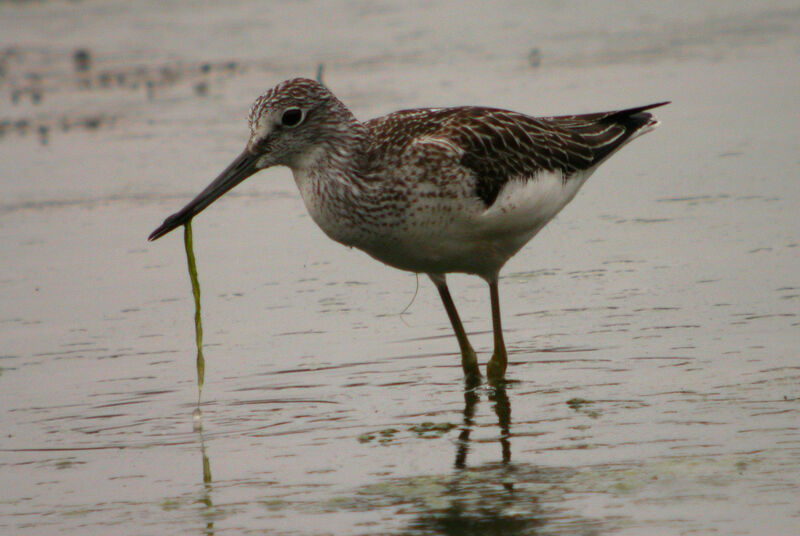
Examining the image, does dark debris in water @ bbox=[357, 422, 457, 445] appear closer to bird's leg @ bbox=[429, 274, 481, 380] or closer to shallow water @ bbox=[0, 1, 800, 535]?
shallow water @ bbox=[0, 1, 800, 535]

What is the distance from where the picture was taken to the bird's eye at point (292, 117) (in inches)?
290

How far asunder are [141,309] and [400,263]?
237 centimetres

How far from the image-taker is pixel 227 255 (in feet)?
33.6

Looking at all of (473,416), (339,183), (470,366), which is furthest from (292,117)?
(473,416)

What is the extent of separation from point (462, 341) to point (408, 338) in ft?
1.85

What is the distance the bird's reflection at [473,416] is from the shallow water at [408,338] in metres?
0.02

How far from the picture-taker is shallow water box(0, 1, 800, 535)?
555 centimetres

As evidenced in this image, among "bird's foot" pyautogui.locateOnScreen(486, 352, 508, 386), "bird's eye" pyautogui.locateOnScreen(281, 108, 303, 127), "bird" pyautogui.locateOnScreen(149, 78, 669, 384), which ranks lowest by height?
"bird's foot" pyautogui.locateOnScreen(486, 352, 508, 386)

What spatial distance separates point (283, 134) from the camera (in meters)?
7.35

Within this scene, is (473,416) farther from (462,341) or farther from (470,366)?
(462,341)

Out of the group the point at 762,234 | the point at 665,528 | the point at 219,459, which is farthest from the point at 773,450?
the point at 762,234

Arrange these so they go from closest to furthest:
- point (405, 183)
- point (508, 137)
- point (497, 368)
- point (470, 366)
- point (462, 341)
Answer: point (405, 183) → point (497, 368) → point (470, 366) → point (462, 341) → point (508, 137)

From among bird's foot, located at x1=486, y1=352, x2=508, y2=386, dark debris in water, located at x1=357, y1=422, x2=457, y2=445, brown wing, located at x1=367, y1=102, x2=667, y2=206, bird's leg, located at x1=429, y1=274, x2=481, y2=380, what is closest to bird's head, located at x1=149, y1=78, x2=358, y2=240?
brown wing, located at x1=367, y1=102, x2=667, y2=206

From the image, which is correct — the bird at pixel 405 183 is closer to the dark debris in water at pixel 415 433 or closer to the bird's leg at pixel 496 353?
the bird's leg at pixel 496 353
